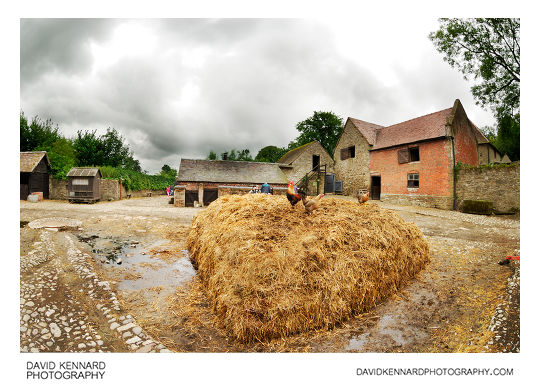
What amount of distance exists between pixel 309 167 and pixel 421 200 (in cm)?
1164

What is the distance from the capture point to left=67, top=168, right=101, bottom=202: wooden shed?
600 inches

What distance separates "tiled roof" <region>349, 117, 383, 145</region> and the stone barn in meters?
A: 7.58

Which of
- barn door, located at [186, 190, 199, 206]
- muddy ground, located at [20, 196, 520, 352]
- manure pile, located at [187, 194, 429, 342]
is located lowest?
muddy ground, located at [20, 196, 520, 352]

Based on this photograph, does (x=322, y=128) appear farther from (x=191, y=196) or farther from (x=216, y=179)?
(x=191, y=196)

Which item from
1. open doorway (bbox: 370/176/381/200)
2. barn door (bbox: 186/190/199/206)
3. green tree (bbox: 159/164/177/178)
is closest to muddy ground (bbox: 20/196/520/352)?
barn door (bbox: 186/190/199/206)

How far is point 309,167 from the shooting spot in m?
24.2

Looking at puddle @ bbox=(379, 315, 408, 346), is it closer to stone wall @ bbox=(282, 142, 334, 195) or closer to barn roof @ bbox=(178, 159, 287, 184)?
barn roof @ bbox=(178, 159, 287, 184)

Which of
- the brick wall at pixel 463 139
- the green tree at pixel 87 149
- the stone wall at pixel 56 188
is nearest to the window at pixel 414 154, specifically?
the brick wall at pixel 463 139

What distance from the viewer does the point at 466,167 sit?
12.5m

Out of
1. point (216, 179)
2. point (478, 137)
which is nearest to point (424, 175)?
point (478, 137)

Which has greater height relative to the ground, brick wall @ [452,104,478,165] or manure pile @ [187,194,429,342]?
brick wall @ [452,104,478,165]

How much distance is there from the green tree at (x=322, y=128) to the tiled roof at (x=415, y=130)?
17552mm

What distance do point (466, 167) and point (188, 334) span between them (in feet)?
51.8
